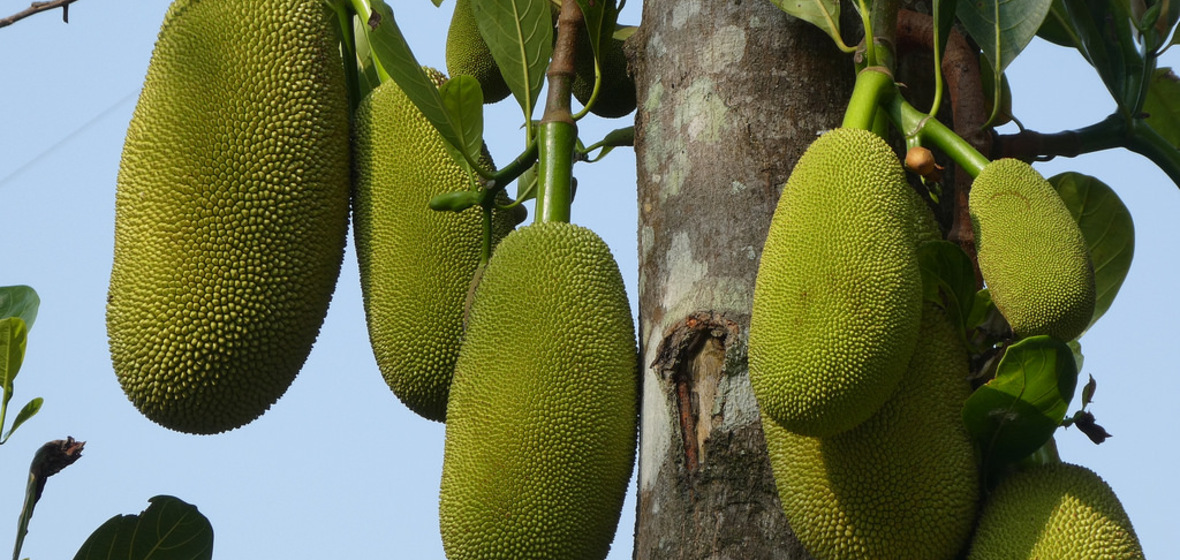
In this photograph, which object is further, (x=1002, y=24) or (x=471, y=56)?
(x=471, y=56)

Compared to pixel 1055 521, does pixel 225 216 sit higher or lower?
higher

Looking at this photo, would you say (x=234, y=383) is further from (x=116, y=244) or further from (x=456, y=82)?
(x=456, y=82)

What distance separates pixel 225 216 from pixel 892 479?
86 centimetres

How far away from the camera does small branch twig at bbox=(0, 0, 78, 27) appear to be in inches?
61.1

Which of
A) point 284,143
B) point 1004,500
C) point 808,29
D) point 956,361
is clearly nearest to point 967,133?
point 808,29

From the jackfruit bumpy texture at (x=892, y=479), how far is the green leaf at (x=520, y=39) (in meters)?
0.70

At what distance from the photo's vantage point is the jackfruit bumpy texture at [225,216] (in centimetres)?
146

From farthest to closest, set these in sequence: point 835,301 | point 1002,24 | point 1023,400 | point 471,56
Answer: point 471,56, point 1002,24, point 1023,400, point 835,301

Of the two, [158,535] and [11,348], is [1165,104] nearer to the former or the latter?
[158,535]

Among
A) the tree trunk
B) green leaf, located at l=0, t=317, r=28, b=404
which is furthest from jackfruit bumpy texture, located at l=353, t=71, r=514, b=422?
green leaf, located at l=0, t=317, r=28, b=404

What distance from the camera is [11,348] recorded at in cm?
162

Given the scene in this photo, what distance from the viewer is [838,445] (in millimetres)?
1113

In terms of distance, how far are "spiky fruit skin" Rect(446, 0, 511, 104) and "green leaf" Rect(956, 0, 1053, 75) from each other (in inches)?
34.9

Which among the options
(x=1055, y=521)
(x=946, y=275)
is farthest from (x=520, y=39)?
(x=1055, y=521)
